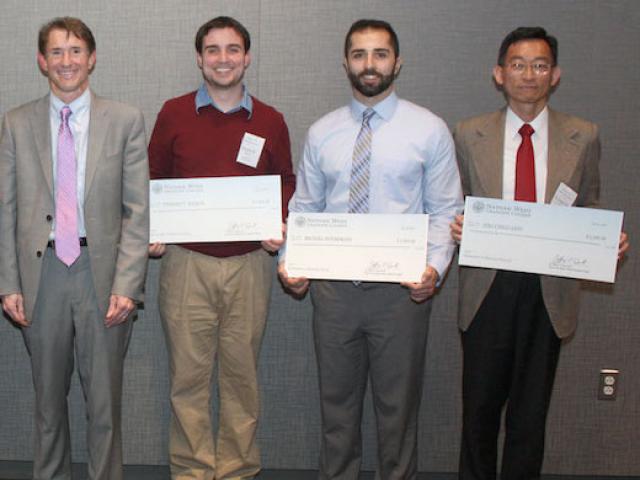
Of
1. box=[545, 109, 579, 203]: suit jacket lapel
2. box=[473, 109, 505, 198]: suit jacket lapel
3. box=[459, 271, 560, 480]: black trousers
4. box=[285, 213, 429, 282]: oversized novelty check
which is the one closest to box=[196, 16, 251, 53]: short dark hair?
box=[285, 213, 429, 282]: oversized novelty check

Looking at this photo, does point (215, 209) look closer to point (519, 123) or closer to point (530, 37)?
point (519, 123)

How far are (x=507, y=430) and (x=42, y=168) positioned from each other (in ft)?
6.84

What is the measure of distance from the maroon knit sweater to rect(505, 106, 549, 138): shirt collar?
0.92 metres

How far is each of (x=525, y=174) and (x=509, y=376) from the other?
79 centimetres

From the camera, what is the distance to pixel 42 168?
2.91 meters

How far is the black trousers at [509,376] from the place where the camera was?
2963mm

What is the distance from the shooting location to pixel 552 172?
2.93 metres

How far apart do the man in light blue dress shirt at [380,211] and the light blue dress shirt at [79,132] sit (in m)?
0.83

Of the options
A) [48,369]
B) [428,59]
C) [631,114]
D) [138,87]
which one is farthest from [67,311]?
[631,114]

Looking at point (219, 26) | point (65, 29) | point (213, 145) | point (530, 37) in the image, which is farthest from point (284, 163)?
point (530, 37)

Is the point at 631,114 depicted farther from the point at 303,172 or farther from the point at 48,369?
the point at 48,369

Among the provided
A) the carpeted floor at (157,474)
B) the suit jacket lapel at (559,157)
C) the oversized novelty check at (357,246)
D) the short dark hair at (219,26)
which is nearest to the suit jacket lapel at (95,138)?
the short dark hair at (219,26)

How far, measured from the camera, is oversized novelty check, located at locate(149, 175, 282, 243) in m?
3.12

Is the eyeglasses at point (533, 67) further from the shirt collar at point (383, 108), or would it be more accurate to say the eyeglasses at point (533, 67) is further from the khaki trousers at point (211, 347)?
the khaki trousers at point (211, 347)
